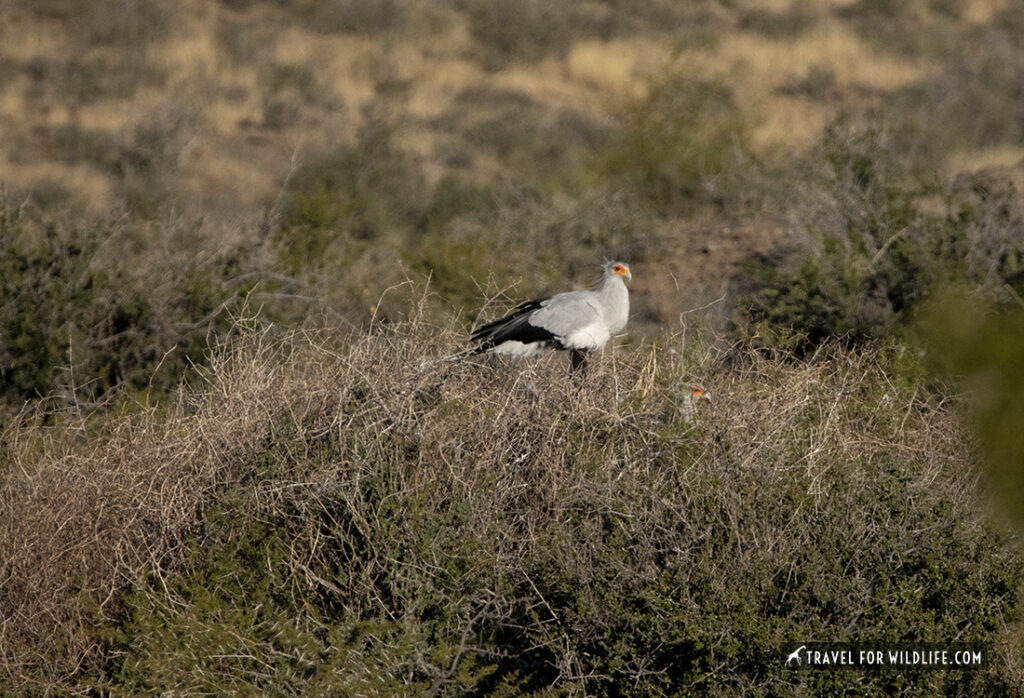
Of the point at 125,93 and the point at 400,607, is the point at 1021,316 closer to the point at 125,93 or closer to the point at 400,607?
the point at 400,607

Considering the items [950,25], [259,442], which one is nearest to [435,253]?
[259,442]

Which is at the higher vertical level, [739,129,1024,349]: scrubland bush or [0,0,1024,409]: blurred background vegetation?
[739,129,1024,349]: scrubland bush

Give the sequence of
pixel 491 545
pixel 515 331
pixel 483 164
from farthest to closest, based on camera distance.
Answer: pixel 483 164
pixel 515 331
pixel 491 545

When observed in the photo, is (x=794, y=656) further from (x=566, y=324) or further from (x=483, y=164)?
(x=483, y=164)

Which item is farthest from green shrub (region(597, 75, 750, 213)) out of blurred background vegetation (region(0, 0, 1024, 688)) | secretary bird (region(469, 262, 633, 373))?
secretary bird (region(469, 262, 633, 373))

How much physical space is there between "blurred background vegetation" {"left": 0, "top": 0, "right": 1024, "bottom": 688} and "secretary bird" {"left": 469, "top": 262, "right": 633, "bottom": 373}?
31 centimetres

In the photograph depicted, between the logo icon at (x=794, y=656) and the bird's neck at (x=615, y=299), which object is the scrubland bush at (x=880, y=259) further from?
the logo icon at (x=794, y=656)

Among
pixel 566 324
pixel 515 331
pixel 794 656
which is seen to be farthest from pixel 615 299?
pixel 794 656

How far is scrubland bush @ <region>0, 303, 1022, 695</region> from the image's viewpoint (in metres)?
3.96

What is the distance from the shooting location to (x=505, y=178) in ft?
53.3

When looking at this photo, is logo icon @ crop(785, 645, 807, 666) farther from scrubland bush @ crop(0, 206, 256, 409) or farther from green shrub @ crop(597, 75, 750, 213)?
green shrub @ crop(597, 75, 750, 213)

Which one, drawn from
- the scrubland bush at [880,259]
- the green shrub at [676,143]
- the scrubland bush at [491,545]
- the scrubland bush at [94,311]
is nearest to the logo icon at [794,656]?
the scrubland bush at [491,545]

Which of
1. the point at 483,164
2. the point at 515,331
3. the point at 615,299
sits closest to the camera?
the point at 515,331

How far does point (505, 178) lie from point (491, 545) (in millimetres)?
12317
